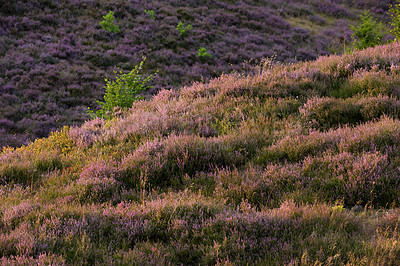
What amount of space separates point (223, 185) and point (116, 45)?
16.1m

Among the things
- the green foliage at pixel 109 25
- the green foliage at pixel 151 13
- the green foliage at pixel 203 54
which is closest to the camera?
the green foliage at pixel 203 54

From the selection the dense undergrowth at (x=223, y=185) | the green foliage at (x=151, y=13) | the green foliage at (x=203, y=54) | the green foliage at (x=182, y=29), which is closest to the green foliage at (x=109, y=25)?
the green foliage at (x=151, y=13)

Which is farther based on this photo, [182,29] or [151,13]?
[151,13]

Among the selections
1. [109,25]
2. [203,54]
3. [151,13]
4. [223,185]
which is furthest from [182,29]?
[223,185]

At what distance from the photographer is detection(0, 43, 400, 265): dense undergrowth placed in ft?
9.18

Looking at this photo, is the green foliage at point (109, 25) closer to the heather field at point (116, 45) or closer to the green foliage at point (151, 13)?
the heather field at point (116, 45)

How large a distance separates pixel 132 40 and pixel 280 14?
17231 mm

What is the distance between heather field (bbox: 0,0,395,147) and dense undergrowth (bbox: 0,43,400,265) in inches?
149

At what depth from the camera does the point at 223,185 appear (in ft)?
13.3

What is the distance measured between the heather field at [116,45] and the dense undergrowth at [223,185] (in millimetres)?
3785

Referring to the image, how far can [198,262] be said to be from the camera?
2.75 meters

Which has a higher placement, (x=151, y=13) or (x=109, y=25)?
(x=151, y=13)

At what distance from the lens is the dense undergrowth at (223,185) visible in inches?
110

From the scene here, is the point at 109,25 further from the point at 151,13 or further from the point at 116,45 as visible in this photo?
the point at 151,13
